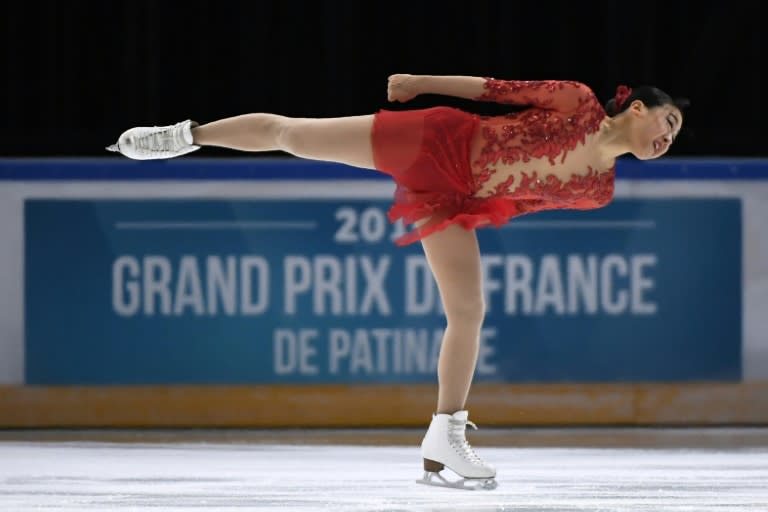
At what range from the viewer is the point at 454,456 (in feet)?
11.8

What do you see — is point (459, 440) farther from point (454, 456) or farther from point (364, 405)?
point (364, 405)

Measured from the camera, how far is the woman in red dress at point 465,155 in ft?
11.7

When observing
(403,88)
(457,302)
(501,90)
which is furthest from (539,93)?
(457,302)

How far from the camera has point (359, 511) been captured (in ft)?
10.6

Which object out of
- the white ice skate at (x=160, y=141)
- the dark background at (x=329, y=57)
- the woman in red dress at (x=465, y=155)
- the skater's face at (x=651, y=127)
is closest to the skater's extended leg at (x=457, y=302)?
the woman in red dress at (x=465, y=155)

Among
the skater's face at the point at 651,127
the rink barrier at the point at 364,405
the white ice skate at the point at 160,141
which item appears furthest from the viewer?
the rink barrier at the point at 364,405

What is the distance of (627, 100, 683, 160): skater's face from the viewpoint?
11.5 ft

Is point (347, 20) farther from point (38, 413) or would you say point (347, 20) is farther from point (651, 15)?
point (38, 413)

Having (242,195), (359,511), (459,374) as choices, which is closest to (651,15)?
(242,195)

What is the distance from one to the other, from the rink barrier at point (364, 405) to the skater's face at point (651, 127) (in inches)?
67.7

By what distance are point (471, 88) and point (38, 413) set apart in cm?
224

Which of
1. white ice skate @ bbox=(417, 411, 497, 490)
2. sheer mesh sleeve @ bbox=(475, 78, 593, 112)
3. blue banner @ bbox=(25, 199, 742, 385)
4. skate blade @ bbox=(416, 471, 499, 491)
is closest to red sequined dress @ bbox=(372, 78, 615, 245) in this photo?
sheer mesh sleeve @ bbox=(475, 78, 593, 112)

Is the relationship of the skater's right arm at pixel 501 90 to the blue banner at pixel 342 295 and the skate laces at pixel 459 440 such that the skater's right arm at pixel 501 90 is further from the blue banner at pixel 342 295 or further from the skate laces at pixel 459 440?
the blue banner at pixel 342 295

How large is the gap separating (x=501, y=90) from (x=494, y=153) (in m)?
0.15
